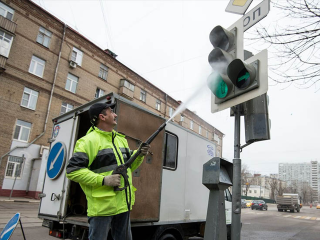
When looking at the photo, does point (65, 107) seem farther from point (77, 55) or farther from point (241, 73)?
point (241, 73)

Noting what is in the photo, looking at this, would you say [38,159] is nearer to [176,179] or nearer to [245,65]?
[176,179]

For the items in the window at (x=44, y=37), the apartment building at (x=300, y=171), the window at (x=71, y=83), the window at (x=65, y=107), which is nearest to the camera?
the window at (x=44, y=37)

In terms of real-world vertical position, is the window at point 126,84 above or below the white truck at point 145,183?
above

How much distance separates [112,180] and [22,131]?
1814 centimetres

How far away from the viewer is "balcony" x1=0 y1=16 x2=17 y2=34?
1671 centimetres

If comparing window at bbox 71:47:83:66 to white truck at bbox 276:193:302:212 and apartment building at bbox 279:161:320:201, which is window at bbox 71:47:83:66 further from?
apartment building at bbox 279:161:320:201

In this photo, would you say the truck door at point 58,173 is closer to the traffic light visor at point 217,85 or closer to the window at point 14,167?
the traffic light visor at point 217,85

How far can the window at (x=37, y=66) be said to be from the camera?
18.6 metres

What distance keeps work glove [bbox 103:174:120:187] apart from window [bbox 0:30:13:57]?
60.5ft

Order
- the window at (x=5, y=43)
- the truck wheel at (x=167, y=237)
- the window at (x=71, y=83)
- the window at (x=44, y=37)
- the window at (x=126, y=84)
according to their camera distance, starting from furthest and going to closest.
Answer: the window at (x=126, y=84) < the window at (x=71, y=83) < the window at (x=44, y=37) < the window at (x=5, y=43) < the truck wheel at (x=167, y=237)

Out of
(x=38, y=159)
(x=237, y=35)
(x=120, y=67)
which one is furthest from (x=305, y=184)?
(x=237, y=35)

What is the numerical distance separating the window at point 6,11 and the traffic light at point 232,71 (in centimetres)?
1939

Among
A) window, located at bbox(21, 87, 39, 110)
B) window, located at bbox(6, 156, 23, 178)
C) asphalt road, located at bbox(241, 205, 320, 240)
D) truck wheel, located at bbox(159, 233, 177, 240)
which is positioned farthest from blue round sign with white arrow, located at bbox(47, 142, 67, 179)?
window, located at bbox(21, 87, 39, 110)

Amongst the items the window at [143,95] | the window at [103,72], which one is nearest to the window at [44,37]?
the window at [103,72]
